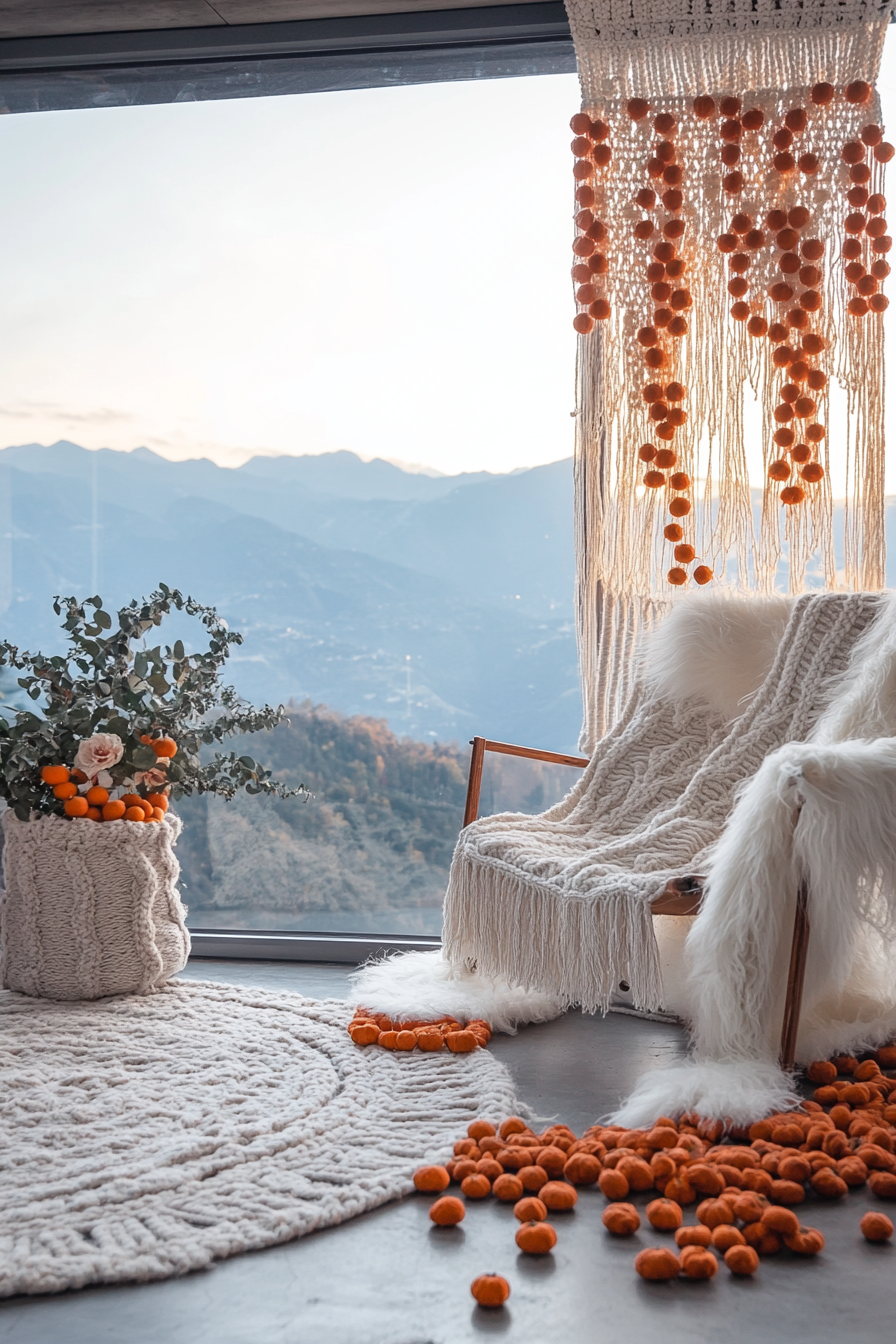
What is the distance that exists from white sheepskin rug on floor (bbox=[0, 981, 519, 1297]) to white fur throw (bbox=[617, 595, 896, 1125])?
0.35m

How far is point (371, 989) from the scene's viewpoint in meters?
2.27

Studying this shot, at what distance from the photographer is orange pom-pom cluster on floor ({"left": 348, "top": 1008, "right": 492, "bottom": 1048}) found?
1978mm

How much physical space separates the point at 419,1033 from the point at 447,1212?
0.68 m

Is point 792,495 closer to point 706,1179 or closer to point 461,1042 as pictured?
point 461,1042

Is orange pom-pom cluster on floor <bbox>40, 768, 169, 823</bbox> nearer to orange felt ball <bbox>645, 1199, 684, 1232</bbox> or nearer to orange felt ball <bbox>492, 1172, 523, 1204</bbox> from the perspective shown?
orange felt ball <bbox>492, 1172, 523, 1204</bbox>

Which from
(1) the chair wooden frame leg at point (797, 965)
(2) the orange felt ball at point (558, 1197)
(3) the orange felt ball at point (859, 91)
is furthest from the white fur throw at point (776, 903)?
(3) the orange felt ball at point (859, 91)

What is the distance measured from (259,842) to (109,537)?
3.10 ft

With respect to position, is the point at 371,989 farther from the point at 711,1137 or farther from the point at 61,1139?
the point at 711,1137

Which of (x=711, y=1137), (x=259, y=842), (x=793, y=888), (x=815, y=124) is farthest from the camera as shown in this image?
(x=259, y=842)

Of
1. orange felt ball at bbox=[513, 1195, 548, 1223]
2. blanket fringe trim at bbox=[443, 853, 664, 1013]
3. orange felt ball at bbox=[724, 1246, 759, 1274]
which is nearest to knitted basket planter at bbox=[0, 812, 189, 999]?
blanket fringe trim at bbox=[443, 853, 664, 1013]

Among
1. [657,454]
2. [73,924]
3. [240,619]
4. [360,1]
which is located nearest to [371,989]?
[73,924]

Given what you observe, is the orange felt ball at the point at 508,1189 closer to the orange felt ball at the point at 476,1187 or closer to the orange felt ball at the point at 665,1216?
the orange felt ball at the point at 476,1187

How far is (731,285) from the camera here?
2436 mm

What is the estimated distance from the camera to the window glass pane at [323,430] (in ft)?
9.27
